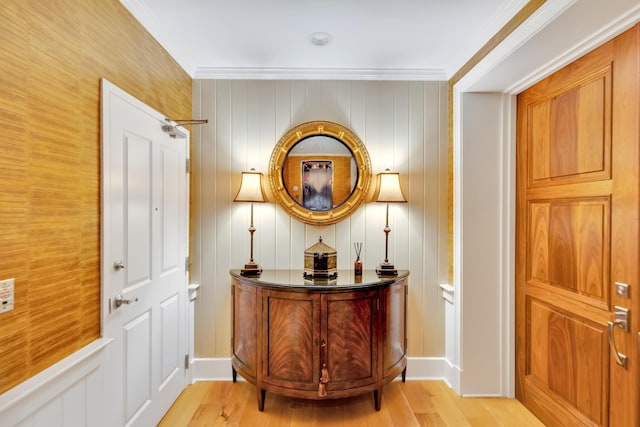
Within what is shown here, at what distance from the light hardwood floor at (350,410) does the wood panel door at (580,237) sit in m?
0.31

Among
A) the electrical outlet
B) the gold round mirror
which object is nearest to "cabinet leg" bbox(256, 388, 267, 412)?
the gold round mirror

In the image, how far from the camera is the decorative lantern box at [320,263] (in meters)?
2.31

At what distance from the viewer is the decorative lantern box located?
231cm

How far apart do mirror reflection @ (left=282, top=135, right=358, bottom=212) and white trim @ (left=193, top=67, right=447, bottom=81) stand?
1.64 ft

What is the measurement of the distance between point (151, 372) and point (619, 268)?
8.46 feet

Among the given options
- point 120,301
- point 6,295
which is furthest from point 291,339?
point 6,295

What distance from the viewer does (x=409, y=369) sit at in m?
2.68

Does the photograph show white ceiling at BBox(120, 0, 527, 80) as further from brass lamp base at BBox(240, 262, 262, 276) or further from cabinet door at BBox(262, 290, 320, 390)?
cabinet door at BBox(262, 290, 320, 390)

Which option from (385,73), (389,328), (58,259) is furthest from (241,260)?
(385,73)

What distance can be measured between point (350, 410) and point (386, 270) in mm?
977


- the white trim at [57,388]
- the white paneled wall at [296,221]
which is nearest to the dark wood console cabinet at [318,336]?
the white paneled wall at [296,221]

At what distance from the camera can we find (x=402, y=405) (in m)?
2.33

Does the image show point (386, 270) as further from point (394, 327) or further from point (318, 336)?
point (318, 336)

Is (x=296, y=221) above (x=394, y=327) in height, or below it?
above
